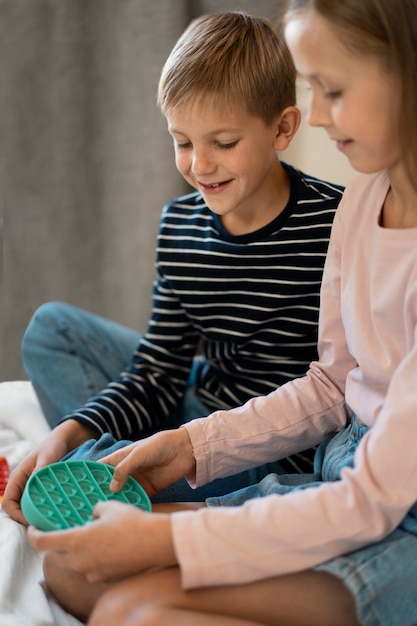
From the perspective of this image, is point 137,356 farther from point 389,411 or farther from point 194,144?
point 389,411

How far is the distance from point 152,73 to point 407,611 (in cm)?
127

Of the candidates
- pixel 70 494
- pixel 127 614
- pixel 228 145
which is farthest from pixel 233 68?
pixel 127 614

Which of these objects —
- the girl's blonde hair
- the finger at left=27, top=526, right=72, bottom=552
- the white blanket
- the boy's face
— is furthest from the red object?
the girl's blonde hair

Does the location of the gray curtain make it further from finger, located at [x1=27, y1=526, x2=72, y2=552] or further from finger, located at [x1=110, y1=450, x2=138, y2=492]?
finger, located at [x1=27, y1=526, x2=72, y2=552]

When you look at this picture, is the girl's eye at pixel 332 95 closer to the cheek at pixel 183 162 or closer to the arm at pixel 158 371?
the cheek at pixel 183 162

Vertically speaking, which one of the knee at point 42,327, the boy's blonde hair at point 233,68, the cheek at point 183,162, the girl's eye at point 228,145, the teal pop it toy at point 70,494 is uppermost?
the boy's blonde hair at point 233,68

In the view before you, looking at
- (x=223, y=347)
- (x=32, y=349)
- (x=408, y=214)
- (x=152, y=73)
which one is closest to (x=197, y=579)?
(x=408, y=214)

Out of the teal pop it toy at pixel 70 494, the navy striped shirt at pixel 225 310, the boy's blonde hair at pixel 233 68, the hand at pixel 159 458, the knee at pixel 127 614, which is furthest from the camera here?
the navy striped shirt at pixel 225 310

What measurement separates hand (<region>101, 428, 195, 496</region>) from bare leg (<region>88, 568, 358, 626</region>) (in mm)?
183

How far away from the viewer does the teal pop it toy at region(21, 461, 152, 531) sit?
0.81 m

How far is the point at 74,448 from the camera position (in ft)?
3.69

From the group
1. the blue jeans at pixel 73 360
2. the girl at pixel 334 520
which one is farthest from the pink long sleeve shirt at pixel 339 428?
the blue jeans at pixel 73 360

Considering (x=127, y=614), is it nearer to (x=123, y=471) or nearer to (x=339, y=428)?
(x=123, y=471)

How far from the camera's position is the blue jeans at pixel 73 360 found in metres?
1.29
